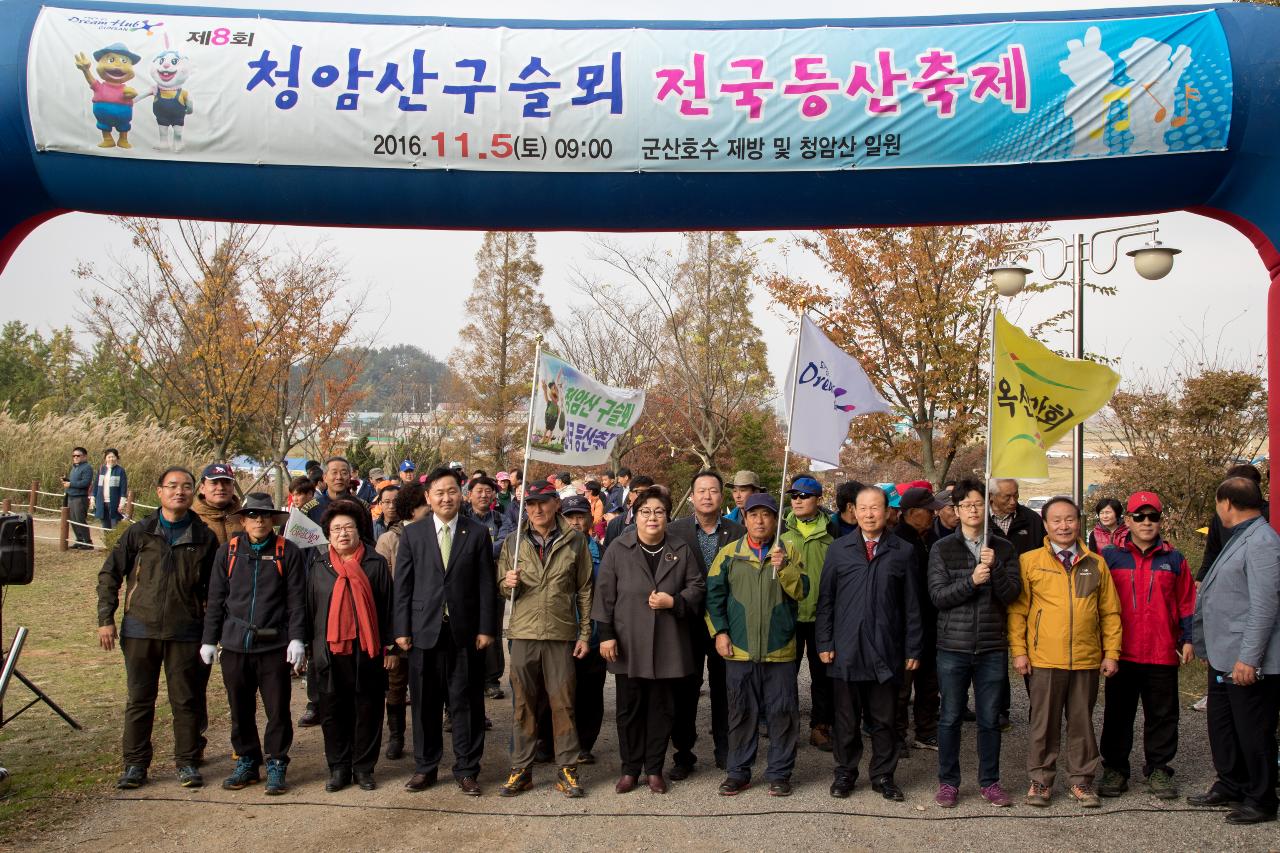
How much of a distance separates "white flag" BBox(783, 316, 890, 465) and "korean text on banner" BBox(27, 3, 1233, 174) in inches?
49.1

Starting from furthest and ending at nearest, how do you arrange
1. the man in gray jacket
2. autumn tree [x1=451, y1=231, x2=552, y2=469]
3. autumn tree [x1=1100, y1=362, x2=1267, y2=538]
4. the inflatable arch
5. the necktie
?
autumn tree [x1=451, y1=231, x2=552, y2=469] → autumn tree [x1=1100, y1=362, x2=1267, y2=538] → the necktie → the inflatable arch → the man in gray jacket

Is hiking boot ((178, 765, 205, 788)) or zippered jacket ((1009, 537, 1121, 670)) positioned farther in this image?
hiking boot ((178, 765, 205, 788))

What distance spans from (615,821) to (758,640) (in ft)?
4.56

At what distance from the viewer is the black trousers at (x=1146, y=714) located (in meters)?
6.25

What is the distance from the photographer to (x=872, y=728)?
6.43 m

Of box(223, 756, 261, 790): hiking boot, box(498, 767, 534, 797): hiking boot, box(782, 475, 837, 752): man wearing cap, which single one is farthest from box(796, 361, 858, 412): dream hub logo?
box(223, 756, 261, 790): hiking boot

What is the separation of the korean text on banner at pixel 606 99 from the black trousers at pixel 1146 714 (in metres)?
3.23

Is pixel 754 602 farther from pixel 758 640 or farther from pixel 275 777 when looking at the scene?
pixel 275 777

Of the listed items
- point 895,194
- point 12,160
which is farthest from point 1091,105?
point 12,160

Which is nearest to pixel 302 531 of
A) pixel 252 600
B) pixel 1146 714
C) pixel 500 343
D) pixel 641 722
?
pixel 252 600

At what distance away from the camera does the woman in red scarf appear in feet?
21.3

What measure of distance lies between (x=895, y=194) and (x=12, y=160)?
18.4 ft

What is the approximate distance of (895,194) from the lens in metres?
6.79

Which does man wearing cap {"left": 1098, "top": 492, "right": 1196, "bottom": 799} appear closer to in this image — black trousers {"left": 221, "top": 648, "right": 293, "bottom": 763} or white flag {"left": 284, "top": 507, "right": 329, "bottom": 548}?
black trousers {"left": 221, "top": 648, "right": 293, "bottom": 763}
